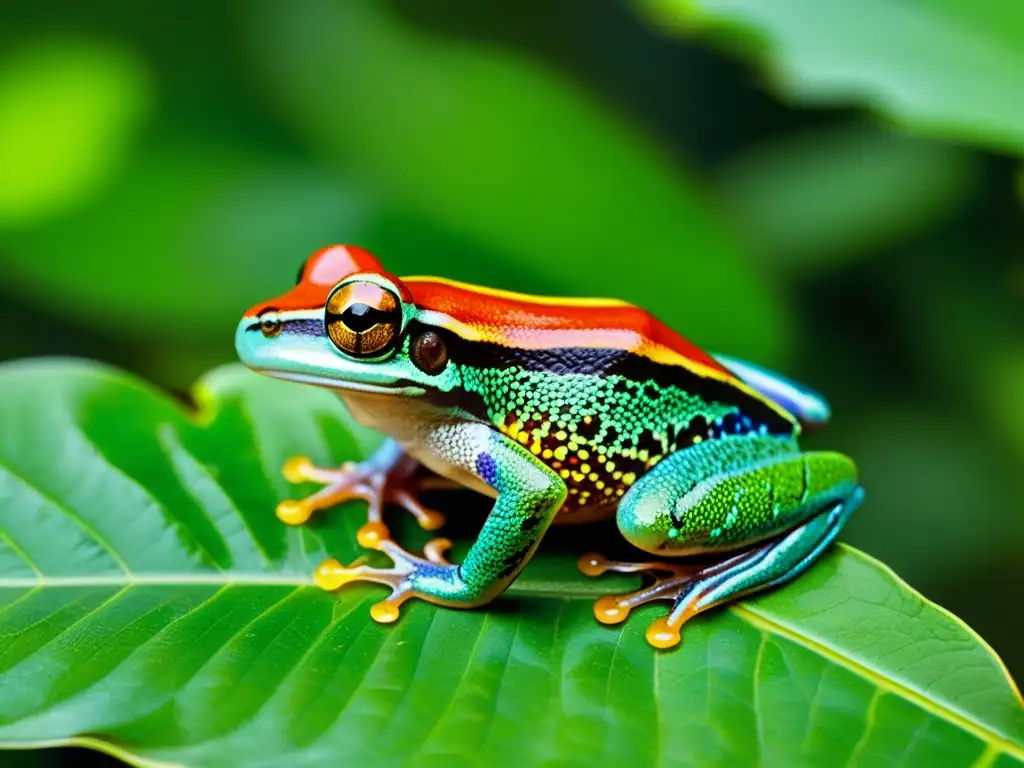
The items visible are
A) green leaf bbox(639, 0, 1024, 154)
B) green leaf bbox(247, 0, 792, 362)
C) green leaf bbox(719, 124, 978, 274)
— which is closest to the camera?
green leaf bbox(639, 0, 1024, 154)

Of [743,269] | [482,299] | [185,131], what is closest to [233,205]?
[185,131]

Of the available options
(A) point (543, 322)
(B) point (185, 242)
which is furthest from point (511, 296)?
(B) point (185, 242)

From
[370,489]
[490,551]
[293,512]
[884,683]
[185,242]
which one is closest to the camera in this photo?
[884,683]

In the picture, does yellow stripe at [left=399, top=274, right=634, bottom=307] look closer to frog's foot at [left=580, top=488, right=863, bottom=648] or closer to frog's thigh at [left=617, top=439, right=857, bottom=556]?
frog's thigh at [left=617, top=439, right=857, bottom=556]

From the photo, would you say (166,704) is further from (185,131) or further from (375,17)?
(375,17)

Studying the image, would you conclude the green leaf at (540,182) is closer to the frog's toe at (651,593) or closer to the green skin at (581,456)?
the green skin at (581,456)

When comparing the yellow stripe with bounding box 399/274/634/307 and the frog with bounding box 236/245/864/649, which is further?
the yellow stripe with bounding box 399/274/634/307

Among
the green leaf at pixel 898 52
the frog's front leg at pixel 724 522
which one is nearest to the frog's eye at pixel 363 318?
the frog's front leg at pixel 724 522

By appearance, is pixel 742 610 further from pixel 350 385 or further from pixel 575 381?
pixel 350 385

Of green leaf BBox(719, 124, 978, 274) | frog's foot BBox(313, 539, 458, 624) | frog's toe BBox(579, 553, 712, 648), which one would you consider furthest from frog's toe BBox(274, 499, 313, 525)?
green leaf BBox(719, 124, 978, 274)
